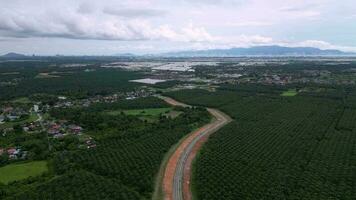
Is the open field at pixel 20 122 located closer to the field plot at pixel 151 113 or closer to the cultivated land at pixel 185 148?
the cultivated land at pixel 185 148

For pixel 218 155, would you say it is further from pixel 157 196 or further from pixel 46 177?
pixel 46 177

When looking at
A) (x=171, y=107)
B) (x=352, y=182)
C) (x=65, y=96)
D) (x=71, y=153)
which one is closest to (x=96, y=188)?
(x=71, y=153)

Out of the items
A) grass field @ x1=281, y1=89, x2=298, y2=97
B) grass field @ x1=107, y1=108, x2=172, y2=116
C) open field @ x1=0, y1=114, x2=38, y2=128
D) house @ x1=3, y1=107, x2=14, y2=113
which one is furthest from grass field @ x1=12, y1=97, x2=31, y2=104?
grass field @ x1=281, y1=89, x2=298, y2=97

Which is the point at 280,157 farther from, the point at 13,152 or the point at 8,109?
the point at 8,109

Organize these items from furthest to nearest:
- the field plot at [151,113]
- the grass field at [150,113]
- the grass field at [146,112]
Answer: the grass field at [146,112], the field plot at [151,113], the grass field at [150,113]

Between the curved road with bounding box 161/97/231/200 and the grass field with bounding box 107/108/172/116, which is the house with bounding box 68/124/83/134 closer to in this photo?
the grass field with bounding box 107/108/172/116

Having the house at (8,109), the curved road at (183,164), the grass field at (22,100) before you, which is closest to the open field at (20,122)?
the house at (8,109)
